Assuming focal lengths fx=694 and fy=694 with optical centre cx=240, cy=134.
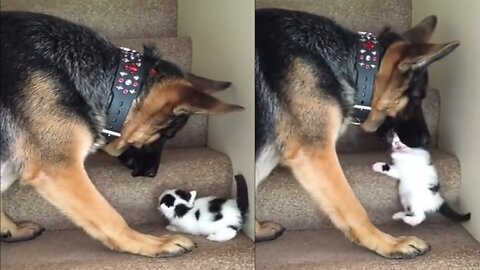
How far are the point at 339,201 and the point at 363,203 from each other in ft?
0.21

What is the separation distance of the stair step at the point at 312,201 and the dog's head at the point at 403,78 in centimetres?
8

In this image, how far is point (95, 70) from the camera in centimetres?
155

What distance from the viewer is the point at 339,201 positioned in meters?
1.70

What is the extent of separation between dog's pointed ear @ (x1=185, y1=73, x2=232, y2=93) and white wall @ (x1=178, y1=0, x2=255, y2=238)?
1 centimetres

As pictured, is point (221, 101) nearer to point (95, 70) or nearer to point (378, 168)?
point (95, 70)

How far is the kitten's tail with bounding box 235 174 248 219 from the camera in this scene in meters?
1.68

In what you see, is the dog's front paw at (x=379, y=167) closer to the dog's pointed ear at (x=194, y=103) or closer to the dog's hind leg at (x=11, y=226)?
the dog's pointed ear at (x=194, y=103)

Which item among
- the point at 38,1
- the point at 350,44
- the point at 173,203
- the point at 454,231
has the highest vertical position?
the point at 38,1

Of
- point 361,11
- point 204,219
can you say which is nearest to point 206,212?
point 204,219

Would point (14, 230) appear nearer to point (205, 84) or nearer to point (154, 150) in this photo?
point (154, 150)

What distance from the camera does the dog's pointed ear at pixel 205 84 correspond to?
1619 millimetres

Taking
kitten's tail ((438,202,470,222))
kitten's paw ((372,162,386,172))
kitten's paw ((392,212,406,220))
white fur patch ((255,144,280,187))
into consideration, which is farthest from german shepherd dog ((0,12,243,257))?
kitten's tail ((438,202,470,222))

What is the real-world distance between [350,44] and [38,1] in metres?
0.73

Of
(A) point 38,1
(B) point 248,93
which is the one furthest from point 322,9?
(A) point 38,1
